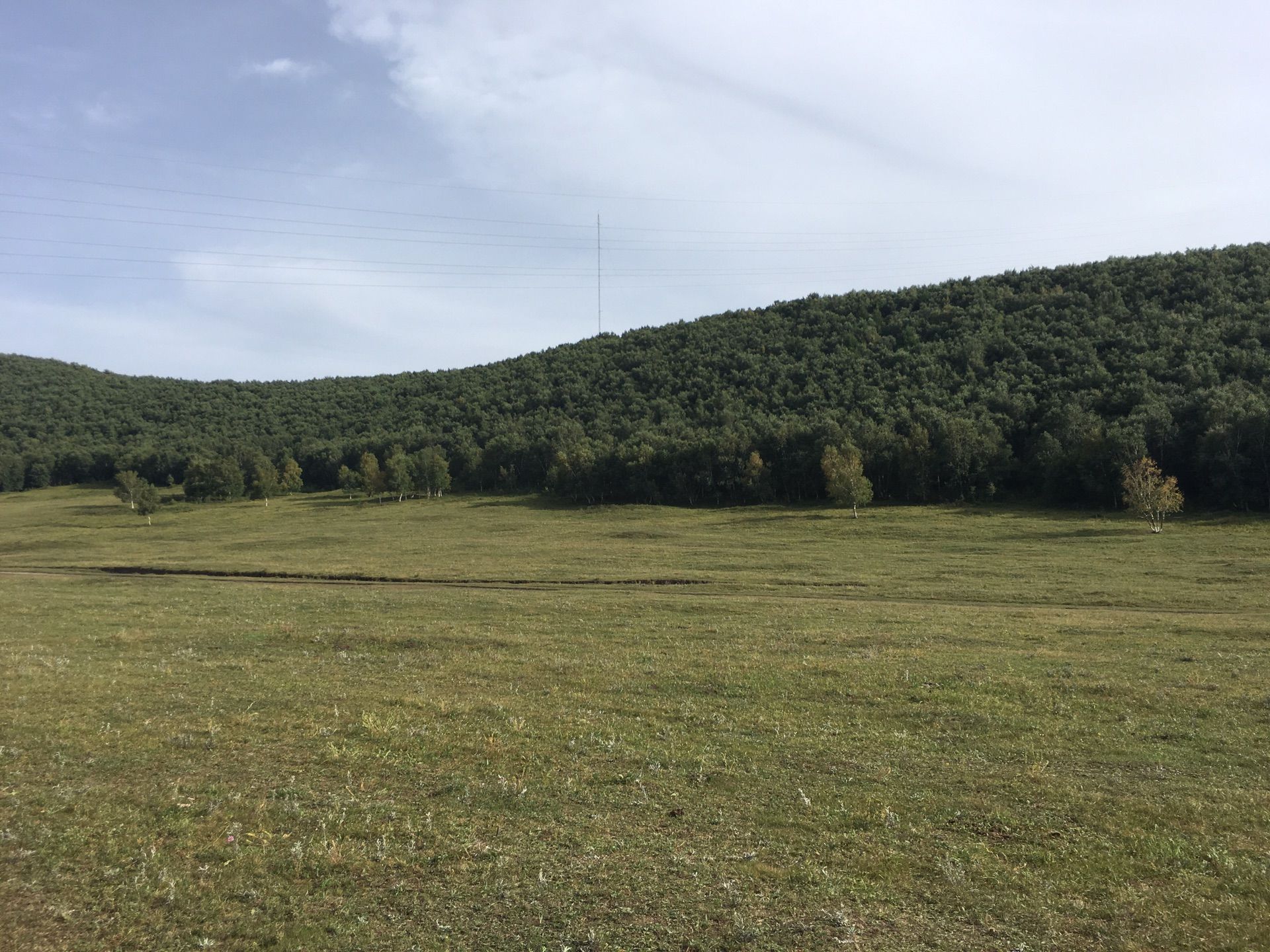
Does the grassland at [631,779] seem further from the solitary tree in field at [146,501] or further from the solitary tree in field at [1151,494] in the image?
the solitary tree in field at [146,501]

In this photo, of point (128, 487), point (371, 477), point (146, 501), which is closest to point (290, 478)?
point (371, 477)

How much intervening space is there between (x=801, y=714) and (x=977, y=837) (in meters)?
6.20

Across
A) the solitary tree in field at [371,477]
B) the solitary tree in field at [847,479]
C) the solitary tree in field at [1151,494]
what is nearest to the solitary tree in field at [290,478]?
the solitary tree in field at [371,477]

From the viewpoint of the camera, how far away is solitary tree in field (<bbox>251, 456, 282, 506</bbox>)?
13450 cm

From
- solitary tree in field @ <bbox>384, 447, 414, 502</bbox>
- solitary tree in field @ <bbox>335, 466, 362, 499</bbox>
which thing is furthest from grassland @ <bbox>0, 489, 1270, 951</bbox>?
solitary tree in field @ <bbox>335, 466, 362, 499</bbox>

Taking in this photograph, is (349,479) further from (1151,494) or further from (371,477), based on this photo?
(1151,494)

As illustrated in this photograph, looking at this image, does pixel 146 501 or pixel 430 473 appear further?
pixel 430 473

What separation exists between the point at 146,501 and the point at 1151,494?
125m

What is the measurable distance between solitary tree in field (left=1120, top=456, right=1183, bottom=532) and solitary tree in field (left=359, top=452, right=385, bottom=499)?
10741 cm

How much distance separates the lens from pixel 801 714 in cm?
1590

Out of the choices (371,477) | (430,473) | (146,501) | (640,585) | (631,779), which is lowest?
(640,585)

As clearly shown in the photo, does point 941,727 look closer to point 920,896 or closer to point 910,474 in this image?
point 920,896

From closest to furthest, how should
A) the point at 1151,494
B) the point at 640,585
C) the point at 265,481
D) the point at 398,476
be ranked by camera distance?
the point at 640,585, the point at 1151,494, the point at 398,476, the point at 265,481

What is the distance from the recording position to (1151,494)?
68312mm
